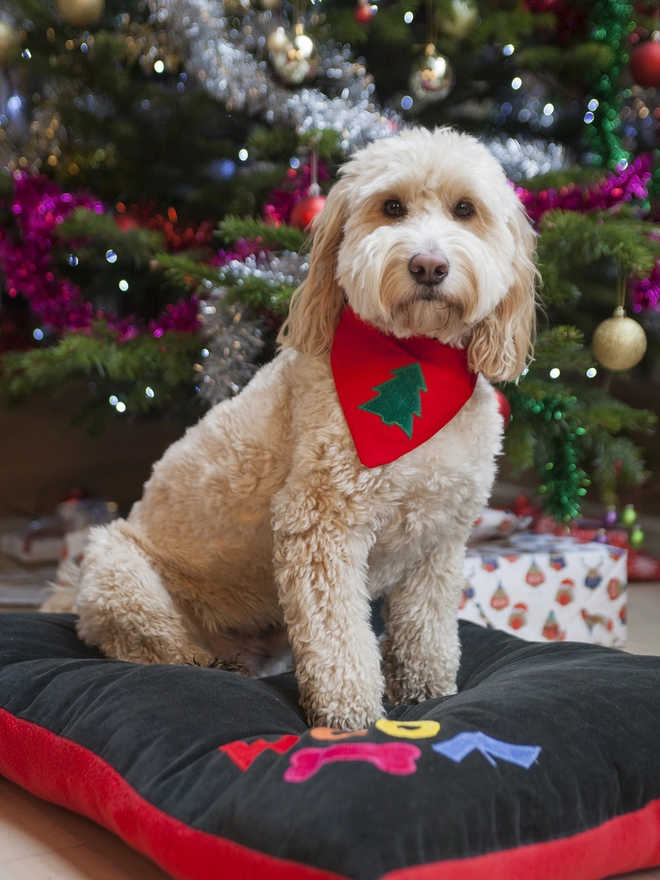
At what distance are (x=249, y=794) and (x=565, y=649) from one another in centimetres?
93

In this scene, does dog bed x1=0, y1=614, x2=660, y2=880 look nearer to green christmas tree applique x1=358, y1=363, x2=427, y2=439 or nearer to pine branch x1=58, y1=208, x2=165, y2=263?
green christmas tree applique x1=358, y1=363, x2=427, y2=439

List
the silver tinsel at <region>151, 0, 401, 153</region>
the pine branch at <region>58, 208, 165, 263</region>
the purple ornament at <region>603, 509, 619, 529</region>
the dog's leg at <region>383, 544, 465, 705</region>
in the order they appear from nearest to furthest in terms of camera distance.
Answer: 1. the dog's leg at <region>383, 544, 465, 705</region>
2. the silver tinsel at <region>151, 0, 401, 153</region>
3. the pine branch at <region>58, 208, 165, 263</region>
4. the purple ornament at <region>603, 509, 619, 529</region>

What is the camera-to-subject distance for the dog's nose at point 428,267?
4.60 ft

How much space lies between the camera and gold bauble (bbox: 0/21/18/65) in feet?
8.24

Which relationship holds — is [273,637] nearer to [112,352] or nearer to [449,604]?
[449,604]

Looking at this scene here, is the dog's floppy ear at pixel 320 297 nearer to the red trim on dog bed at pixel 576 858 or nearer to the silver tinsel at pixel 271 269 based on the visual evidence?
the silver tinsel at pixel 271 269

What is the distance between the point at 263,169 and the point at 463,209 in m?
1.38

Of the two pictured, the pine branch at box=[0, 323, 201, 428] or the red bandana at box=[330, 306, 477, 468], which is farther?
the pine branch at box=[0, 323, 201, 428]

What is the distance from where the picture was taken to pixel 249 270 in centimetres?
230

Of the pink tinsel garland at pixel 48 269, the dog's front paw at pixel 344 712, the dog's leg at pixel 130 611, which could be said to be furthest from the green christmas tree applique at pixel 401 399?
the pink tinsel garland at pixel 48 269

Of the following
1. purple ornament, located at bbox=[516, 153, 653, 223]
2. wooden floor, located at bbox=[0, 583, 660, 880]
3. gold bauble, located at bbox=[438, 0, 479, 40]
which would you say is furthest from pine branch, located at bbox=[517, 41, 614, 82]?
wooden floor, located at bbox=[0, 583, 660, 880]

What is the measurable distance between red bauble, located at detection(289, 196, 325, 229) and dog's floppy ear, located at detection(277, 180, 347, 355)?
0.66 meters

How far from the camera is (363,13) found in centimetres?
266

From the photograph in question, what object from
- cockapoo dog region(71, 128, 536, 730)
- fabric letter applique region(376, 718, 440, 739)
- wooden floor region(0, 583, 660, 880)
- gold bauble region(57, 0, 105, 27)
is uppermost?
gold bauble region(57, 0, 105, 27)
